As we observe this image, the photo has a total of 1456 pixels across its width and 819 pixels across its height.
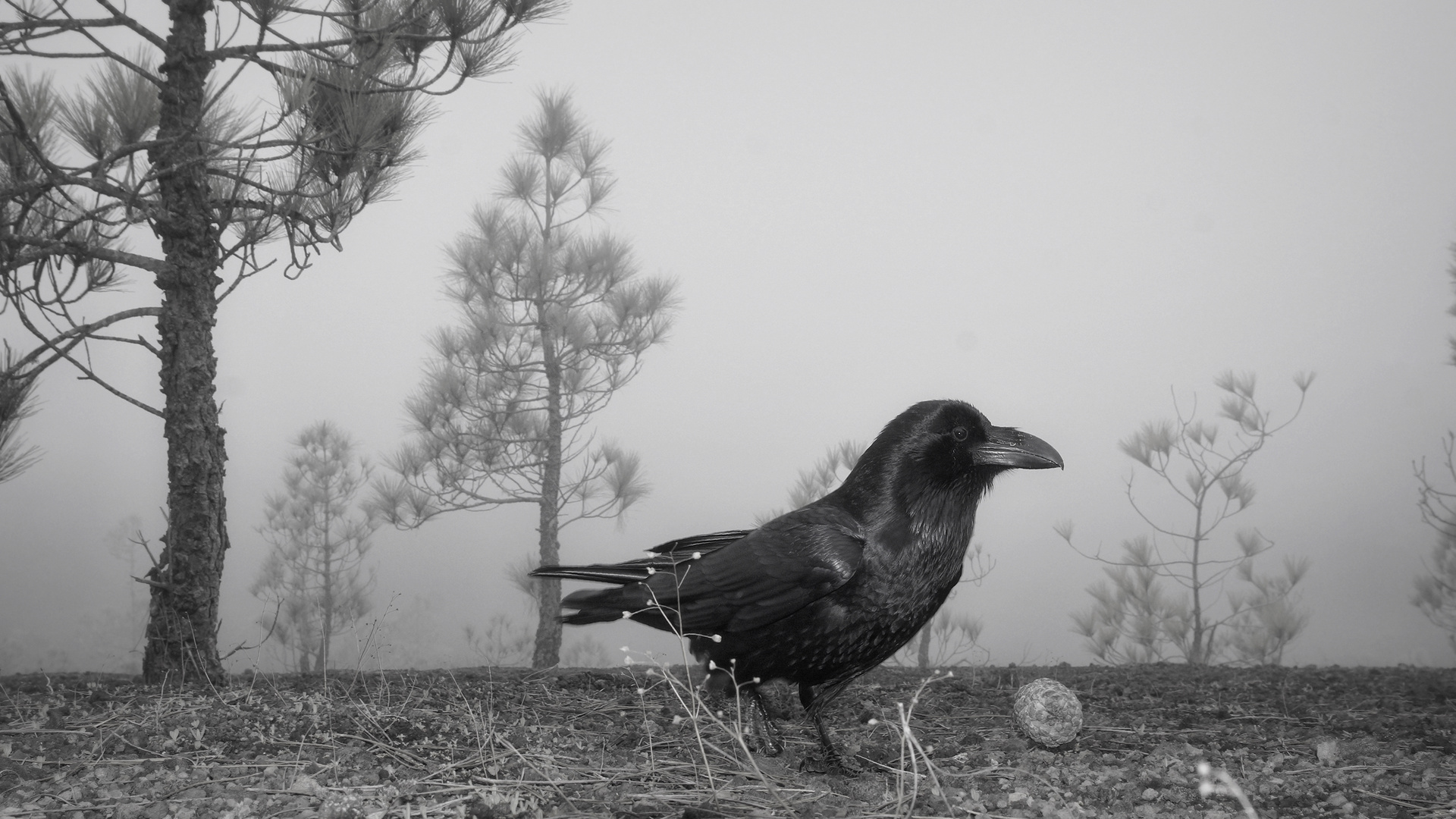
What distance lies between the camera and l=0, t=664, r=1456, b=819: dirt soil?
93.1 inches

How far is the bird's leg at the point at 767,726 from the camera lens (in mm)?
3119

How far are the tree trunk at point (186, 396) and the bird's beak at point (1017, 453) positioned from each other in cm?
341

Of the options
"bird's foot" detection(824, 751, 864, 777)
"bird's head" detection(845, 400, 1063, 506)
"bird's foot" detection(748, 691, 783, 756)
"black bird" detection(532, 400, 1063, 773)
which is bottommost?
"bird's foot" detection(824, 751, 864, 777)

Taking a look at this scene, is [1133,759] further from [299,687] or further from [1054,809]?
[299,687]

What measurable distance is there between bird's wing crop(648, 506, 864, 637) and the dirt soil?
0.33 meters

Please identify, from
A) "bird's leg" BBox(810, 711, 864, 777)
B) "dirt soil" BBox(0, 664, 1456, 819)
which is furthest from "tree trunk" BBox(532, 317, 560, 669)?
"bird's leg" BBox(810, 711, 864, 777)

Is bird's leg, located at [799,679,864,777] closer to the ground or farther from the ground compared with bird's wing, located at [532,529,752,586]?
closer to the ground

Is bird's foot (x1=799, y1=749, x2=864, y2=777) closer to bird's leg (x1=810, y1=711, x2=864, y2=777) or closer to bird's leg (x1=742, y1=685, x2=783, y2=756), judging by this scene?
bird's leg (x1=810, y1=711, x2=864, y2=777)

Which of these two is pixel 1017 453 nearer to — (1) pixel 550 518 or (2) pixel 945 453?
(2) pixel 945 453

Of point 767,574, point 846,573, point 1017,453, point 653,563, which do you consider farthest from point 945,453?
point 653,563

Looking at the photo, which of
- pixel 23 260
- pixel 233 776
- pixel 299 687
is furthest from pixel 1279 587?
pixel 23 260

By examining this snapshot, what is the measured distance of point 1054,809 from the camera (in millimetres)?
2418

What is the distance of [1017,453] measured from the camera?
299 cm

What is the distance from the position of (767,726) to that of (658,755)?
0.46 meters
